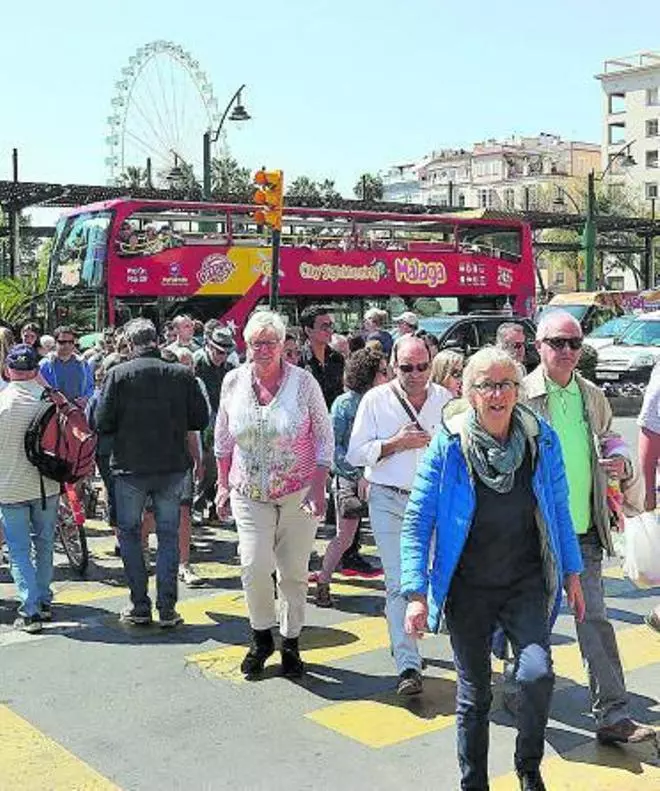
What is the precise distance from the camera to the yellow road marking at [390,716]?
4.70m

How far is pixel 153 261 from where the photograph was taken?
1877cm

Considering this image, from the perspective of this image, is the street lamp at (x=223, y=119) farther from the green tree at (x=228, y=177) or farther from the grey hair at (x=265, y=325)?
the green tree at (x=228, y=177)

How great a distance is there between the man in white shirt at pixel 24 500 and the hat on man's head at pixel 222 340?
3054 mm

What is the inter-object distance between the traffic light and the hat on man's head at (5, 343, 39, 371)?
24.2 feet

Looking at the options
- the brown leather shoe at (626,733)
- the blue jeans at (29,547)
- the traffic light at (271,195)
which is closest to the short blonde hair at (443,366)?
the brown leather shoe at (626,733)

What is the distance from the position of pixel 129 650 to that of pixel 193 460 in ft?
4.23

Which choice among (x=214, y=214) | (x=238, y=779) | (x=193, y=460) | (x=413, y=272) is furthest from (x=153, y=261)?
(x=238, y=779)

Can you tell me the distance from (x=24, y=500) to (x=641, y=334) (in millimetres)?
17267

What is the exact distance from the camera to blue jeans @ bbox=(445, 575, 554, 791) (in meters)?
3.65

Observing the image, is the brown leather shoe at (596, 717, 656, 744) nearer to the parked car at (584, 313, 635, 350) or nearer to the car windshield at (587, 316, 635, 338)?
the parked car at (584, 313, 635, 350)

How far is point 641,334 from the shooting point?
21703mm

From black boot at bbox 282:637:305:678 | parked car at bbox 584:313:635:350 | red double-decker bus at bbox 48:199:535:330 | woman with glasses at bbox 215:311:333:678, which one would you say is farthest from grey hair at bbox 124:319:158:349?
parked car at bbox 584:313:635:350

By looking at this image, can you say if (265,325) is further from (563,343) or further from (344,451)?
(344,451)

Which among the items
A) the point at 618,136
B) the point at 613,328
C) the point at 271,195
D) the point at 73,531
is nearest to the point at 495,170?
the point at 618,136
